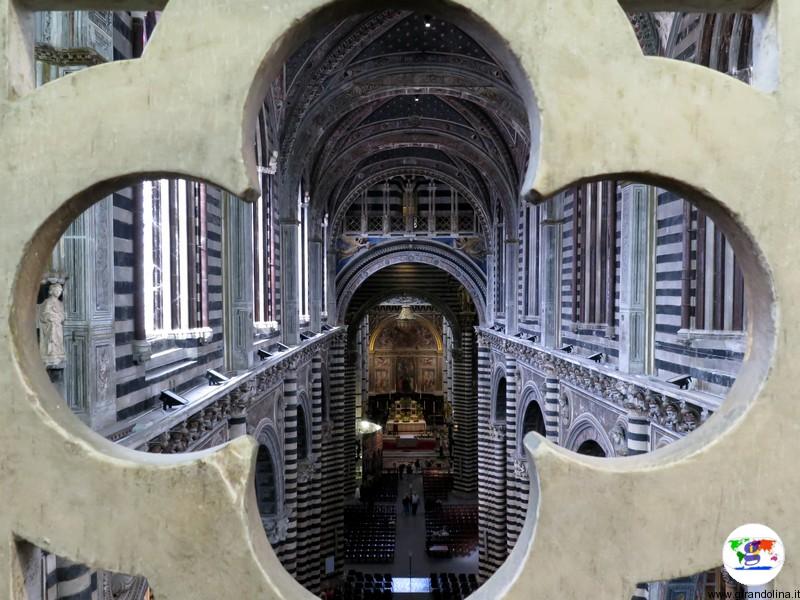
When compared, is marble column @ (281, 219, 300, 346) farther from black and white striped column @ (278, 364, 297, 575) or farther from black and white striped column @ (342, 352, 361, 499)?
black and white striped column @ (342, 352, 361, 499)

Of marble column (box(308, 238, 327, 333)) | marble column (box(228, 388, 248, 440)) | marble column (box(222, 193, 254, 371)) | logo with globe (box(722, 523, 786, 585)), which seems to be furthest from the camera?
marble column (box(308, 238, 327, 333))

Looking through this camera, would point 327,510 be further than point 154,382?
Yes

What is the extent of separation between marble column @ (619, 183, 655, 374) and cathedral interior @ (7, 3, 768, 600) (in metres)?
0.03

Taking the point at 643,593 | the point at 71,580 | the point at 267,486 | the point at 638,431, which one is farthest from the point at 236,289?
the point at 643,593

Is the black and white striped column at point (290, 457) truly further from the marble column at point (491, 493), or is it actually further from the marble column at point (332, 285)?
the marble column at point (332, 285)

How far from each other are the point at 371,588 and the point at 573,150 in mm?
20181

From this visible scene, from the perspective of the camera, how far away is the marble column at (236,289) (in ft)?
30.3

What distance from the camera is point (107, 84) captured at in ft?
5.16

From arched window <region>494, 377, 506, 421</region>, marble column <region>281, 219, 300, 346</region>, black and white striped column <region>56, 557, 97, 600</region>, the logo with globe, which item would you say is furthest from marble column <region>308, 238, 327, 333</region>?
the logo with globe

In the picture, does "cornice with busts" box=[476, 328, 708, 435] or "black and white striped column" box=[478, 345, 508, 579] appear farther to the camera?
"black and white striped column" box=[478, 345, 508, 579]

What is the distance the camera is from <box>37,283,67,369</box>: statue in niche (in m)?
4.07

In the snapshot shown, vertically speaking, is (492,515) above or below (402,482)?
above

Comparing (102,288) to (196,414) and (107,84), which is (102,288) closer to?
(196,414)

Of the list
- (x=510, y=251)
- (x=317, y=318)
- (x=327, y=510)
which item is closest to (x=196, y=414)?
(x=317, y=318)
